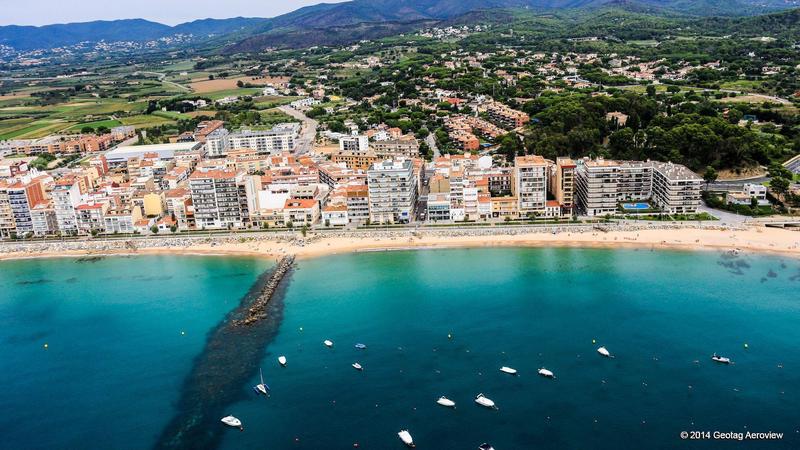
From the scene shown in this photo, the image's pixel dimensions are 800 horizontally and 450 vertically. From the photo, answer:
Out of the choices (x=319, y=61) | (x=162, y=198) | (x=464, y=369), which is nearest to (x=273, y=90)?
(x=319, y=61)

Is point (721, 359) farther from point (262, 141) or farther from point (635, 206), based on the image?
point (262, 141)

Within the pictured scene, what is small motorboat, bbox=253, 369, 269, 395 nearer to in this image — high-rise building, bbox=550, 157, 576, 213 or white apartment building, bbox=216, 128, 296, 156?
high-rise building, bbox=550, 157, 576, 213

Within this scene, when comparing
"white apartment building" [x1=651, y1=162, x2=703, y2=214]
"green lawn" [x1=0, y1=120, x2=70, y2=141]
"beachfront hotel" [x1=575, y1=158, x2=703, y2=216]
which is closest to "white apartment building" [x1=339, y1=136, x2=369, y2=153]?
"beachfront hotel" [x1=575, y1=158, x2=703, y2=216]

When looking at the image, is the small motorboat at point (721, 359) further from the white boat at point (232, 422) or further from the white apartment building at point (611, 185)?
the white boat at point (232, 422)

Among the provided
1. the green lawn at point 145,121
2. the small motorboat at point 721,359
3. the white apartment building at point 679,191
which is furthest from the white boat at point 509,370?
the green lawn at point 145,121

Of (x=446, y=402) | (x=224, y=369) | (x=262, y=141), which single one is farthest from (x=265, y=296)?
(x=262, y=141)

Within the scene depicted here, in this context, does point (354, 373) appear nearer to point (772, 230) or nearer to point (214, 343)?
point (214, 343)
